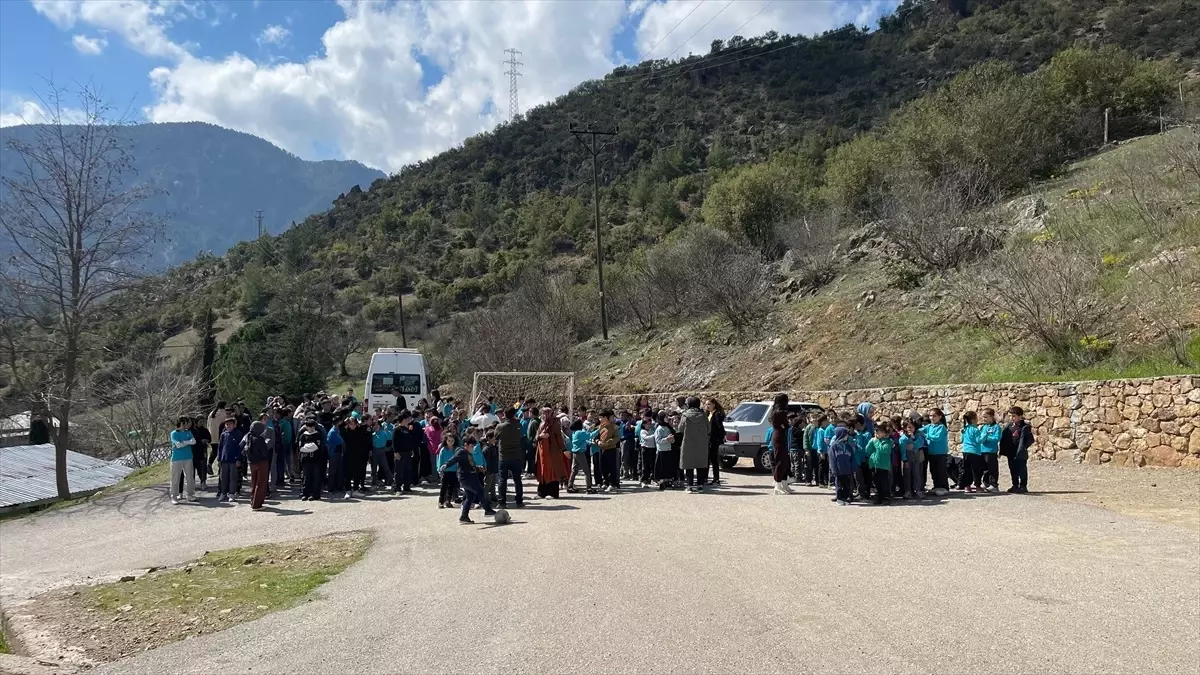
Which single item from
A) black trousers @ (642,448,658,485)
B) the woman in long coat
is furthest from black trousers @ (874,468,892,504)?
the woman in long coat

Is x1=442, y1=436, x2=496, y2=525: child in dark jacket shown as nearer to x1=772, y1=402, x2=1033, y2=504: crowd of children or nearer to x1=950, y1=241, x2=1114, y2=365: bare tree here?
x1=772, y1=402, x2=1033, y2=504: crowd of children

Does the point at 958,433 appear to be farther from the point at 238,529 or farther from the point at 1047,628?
the point at 238,529

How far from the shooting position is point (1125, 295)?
18.5 metres

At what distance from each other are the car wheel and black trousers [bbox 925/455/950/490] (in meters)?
4.59

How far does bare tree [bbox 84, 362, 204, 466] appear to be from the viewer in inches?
1410

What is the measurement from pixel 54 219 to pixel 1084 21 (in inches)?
3005

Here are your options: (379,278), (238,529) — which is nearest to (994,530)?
(238,529)

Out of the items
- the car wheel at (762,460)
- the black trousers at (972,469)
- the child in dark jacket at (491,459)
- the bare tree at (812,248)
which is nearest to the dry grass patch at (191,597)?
the child in dark jacket at (491,459)

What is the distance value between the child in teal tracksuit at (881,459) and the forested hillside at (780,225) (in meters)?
7.14

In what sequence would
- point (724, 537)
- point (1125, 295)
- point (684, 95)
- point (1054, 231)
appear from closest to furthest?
point (724, 537) → point (1125, 295) → point (1054, 231) → point (684, 95)

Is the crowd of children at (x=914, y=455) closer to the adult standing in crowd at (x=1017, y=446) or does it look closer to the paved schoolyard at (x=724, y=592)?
the adult standing in crowd at (x=1017, y=446)

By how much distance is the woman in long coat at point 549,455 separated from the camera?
1410 centimetres

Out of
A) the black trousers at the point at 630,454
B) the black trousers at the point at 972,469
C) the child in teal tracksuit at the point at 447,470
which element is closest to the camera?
the child in teal tracksuit at the point at 447,470

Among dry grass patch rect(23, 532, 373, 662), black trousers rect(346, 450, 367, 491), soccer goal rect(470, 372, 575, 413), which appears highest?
soccer goal rect(470, 372, 575, 413)
